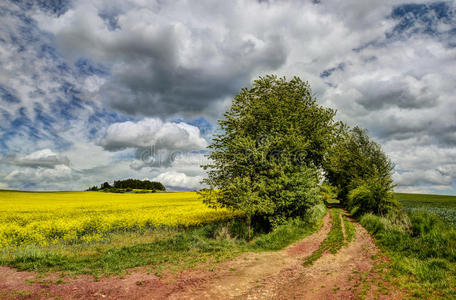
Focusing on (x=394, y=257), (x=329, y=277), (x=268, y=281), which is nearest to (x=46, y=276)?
(x=268, y=281)

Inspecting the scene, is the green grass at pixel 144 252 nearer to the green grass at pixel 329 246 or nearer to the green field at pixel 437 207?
the green grass at pixel 329 246

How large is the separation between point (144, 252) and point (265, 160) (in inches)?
377

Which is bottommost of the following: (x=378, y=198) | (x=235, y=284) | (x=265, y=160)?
(x=235, y=284)

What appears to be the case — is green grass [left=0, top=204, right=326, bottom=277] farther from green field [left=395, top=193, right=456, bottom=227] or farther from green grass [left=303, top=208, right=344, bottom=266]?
green field [left=395, top=193, right=456, bottom=227]

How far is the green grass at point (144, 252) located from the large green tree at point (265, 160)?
208 cm

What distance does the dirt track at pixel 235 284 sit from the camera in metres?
6.82

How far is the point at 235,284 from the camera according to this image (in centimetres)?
764

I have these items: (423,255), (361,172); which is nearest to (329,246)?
(423,255)

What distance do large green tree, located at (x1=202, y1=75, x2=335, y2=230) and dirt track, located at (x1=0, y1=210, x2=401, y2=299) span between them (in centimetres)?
622

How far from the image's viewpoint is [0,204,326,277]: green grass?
9.67m

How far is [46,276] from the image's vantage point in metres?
8.61

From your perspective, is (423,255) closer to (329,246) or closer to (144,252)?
(329,246)

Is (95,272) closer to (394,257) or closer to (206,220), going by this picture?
(394,257)

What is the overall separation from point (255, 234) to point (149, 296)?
468 inches
